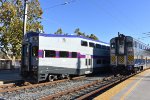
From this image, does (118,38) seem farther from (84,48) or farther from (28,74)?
(28,74)

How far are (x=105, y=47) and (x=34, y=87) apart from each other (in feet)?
52.3

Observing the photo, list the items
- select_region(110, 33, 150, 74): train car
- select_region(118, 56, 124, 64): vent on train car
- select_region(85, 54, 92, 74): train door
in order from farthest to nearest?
select_region(118, 56, 124, 64): vent on train car, select_region(110, 33, 150, 74): train car, select_region(85, 54, 92, 74): train door

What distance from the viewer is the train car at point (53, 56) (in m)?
20.4

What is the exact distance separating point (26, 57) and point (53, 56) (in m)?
1.97

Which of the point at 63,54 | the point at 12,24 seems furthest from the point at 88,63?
the point at 12,24

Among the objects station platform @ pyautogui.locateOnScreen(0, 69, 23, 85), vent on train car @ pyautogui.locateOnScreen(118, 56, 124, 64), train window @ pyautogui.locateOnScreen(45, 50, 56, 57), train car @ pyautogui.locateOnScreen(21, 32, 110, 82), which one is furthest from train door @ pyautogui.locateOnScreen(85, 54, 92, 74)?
station platform @ pyautogui.locateOnScreen(0, 69, 23, 85)

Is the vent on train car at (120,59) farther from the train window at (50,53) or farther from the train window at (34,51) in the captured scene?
the train window at (34,51)

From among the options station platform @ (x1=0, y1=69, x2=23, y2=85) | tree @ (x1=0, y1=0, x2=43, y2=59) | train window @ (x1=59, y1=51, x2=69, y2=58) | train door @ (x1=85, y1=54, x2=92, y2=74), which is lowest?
station platform @ (x1=0, y1=69, x2=23, y2=85)

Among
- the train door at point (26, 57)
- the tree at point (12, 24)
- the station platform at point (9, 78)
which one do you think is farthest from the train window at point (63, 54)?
the tree at point (12, 24)

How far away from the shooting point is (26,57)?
21.2 metres

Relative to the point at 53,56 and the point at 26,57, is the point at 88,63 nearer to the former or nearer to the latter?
the point at 53,56

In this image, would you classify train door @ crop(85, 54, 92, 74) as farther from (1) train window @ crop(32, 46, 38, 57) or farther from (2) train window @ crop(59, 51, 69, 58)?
(1) train window @ crop(32, 46, 38, 57)

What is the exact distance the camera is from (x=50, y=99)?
44.0ft

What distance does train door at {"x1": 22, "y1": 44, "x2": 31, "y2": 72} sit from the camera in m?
20.8
